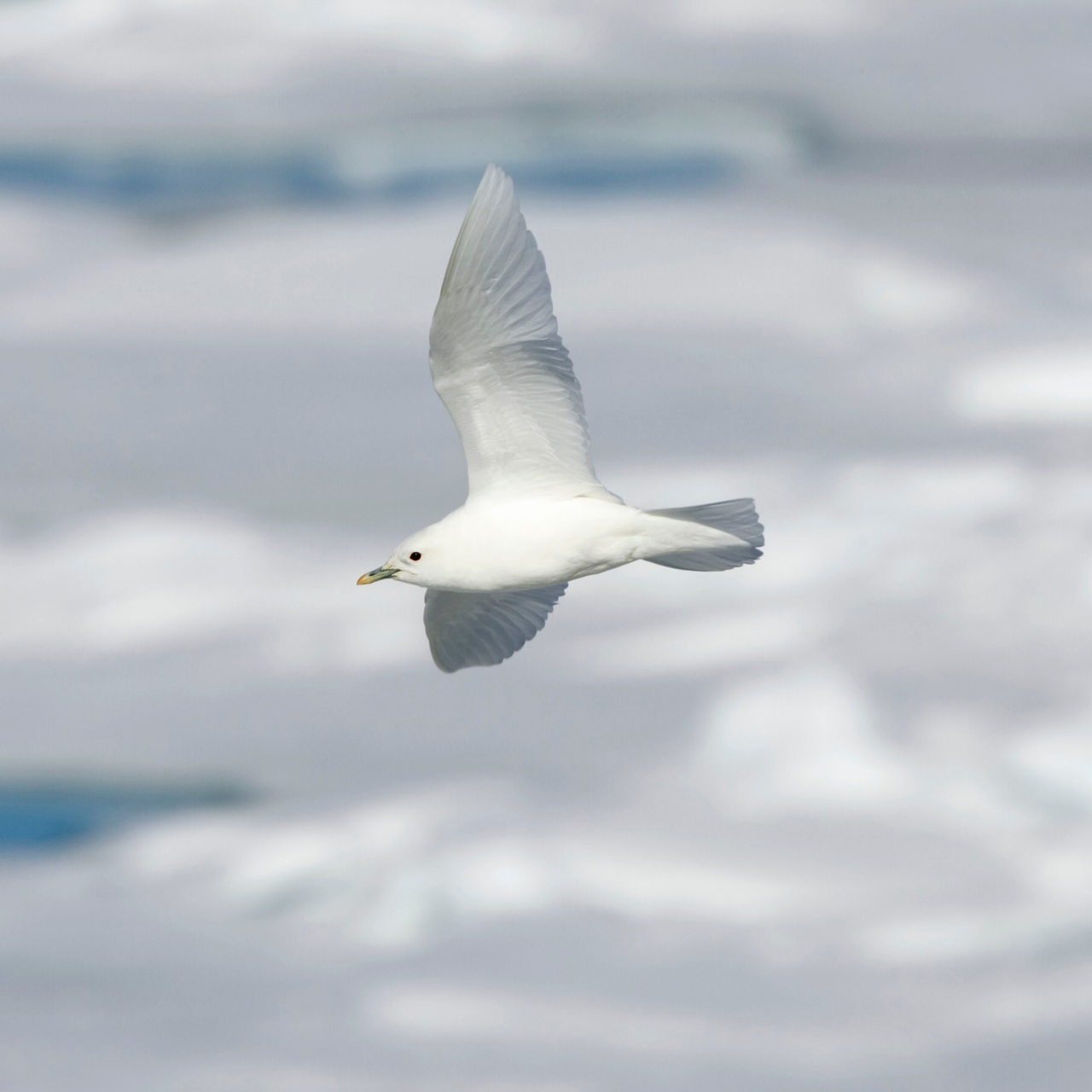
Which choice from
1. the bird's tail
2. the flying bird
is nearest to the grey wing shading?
the flying bird

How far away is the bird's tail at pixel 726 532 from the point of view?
909 centimetres

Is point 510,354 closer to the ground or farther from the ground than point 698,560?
farther from the ground

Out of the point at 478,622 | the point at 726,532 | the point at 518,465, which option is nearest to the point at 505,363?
the point at 518,465

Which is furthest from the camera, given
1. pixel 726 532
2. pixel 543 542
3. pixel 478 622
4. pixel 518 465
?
pixel 478 622

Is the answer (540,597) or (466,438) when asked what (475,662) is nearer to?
(540,597)

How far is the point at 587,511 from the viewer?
9.02 m

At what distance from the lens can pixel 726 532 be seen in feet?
30.0

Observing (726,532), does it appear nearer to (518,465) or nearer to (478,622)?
(518,465)

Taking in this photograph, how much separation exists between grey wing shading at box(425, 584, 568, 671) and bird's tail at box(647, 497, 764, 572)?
104cm

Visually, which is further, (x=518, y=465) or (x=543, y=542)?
(x=518, y=465)

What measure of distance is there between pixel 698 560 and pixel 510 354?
4.29ft

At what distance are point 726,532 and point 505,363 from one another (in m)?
1.28

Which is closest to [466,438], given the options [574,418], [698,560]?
[574,418]

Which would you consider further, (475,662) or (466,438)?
(475,662)
